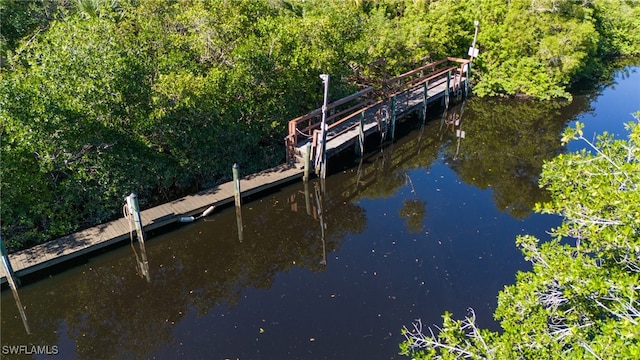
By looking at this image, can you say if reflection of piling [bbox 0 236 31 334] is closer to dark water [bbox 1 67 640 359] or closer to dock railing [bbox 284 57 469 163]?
dark water [bbox 1 67 640 359]

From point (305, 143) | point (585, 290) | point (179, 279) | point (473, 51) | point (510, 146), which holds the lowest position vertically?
point (585, 290)

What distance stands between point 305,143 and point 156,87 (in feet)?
19.6

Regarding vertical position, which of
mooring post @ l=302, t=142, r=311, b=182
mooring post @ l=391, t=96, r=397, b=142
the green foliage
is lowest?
the green foliage

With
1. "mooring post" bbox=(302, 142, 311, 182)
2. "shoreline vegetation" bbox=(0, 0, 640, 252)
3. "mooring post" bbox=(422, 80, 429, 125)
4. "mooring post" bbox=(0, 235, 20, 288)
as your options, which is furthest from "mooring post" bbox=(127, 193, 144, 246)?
"mooring post" bbox=(422, 80, 429, 125)

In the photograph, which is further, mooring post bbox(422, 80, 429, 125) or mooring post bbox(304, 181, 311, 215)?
mooring post bbox(422, 80, 429, 125)

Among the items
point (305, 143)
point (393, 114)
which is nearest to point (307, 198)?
point (305, 143)

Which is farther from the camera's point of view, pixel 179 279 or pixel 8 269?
pixel 179 279

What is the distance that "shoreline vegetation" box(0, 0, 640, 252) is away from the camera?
12211mm

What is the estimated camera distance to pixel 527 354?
626 cm

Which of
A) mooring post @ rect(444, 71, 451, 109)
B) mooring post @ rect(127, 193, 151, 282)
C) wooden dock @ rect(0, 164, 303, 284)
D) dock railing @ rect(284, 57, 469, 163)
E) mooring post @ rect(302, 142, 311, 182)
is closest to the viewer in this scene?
wooden dock @ rect(0, 164, 303, 284)

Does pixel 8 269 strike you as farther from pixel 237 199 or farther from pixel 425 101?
pixel 425 101

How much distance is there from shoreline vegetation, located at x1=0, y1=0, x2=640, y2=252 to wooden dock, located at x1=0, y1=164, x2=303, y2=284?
0.45 m

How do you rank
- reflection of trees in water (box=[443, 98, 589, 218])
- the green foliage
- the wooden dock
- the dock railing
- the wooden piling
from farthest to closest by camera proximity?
1. the wooden piling
2. the dock railing
3. reflection of trees in water (box=[443, 98, 589, 218])
4. the wooden dock
5. the green foliage

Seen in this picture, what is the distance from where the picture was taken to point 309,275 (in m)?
12.4
